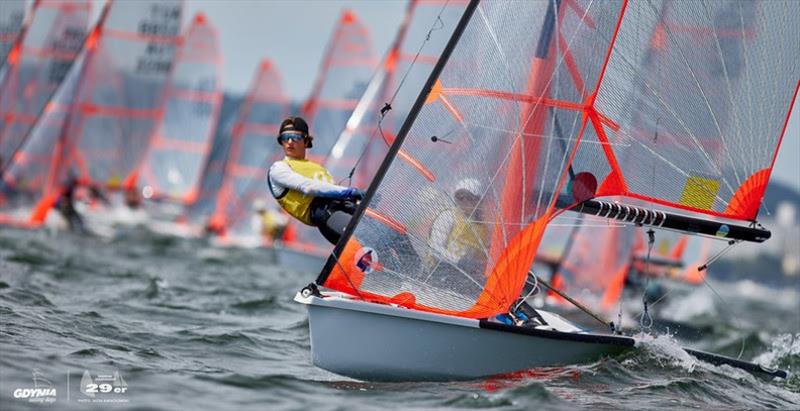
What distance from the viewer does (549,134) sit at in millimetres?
6910

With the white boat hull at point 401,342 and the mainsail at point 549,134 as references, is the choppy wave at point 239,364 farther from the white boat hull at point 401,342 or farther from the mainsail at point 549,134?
the mainsail at point 549,134

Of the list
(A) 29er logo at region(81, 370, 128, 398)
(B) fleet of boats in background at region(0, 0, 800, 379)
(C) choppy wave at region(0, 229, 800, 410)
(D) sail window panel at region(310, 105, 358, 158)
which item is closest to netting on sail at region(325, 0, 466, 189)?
(D) sail window panel at region(310, 105, 358, 158)

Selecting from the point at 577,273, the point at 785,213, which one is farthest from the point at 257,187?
the point at 785,213

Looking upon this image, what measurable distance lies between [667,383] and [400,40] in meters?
14.2

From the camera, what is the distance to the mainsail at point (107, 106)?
21.3 m

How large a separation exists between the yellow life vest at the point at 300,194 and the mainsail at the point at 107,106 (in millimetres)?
14879

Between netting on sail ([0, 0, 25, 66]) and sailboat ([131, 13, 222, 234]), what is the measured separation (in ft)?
36.3

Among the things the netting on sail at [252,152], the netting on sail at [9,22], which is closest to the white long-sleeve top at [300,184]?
the netting on sail at [9,22]

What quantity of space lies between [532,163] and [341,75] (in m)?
17.9

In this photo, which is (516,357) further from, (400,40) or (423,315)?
(400,40)

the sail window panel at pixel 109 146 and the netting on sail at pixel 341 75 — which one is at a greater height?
the netting on sail at pixel 341 75

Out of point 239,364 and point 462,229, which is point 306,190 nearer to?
point 462,229

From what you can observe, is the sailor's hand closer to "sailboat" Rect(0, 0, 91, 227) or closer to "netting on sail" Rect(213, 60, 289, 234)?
"sailboat" Rect(0, 0, 91, 227)

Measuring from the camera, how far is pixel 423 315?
6.22m
